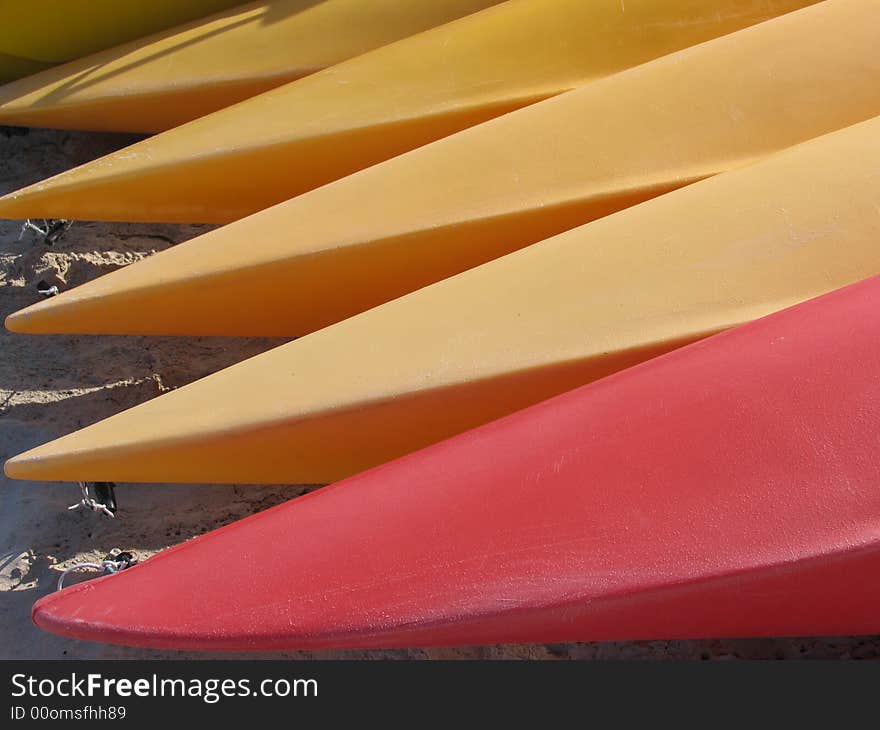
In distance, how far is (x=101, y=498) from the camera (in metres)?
2.09

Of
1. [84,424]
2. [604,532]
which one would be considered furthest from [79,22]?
[604,532]

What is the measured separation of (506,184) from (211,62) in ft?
3.40

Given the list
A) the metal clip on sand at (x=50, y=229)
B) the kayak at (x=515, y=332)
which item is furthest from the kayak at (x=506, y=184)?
the metal clip on sand at (x=50, y=229)

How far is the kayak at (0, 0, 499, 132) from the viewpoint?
2592 millimetres

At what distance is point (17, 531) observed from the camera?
2160 millimetres

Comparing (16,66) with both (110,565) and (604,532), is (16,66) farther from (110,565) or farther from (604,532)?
(604,532)

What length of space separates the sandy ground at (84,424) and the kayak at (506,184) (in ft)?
0.70

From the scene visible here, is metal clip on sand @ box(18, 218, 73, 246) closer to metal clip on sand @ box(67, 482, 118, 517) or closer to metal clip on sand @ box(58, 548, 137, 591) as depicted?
metal clip on sand @ box(67, 482, 118, 517)

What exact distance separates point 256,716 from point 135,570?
1.15 ft

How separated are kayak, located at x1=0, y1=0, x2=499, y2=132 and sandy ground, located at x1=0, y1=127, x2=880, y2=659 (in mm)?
212

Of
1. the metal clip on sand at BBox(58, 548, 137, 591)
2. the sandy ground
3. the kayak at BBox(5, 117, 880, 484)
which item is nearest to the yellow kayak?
the sandy ground

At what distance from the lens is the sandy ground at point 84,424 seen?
6.25ft

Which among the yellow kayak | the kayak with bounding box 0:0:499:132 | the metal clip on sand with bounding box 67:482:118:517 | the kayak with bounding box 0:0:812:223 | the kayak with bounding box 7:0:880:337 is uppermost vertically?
the yellow kayak

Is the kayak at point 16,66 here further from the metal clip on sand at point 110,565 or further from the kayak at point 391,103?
the metal clip on sand at point 110,565
